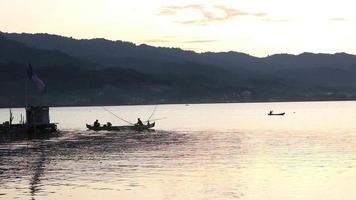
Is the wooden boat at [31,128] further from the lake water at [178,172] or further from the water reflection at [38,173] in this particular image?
the water reflection at [38,173]

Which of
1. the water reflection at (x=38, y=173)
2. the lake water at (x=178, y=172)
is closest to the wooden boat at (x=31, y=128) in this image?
the lake water at (x=178, y=172)

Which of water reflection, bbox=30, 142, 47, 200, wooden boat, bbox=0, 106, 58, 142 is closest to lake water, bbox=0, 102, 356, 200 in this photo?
water reflection, bbox=30, 142, 47, 200

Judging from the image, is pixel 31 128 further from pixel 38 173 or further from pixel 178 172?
pixel 178 172

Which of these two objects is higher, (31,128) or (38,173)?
(31,128)

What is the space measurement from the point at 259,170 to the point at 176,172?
8703mm

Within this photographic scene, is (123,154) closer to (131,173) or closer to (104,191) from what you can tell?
(131,173)

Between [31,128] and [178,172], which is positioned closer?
[178,172]

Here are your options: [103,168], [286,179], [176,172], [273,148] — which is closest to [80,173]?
[103,168]

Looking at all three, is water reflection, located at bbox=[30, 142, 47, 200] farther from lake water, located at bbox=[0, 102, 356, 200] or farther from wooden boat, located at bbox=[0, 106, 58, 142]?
wooden boat, located at bbox=[0, 106, 58, 142]

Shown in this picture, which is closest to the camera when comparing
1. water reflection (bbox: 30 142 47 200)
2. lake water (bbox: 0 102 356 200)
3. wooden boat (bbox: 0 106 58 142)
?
lake water (bbox: 0 102 356 200)

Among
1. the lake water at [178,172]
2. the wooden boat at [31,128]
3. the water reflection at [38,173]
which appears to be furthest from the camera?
the wooden boat at [31,128]

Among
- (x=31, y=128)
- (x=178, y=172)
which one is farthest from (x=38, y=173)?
(x=31, y=128)

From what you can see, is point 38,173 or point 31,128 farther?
point 31,128

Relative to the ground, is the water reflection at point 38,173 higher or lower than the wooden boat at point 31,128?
lower
